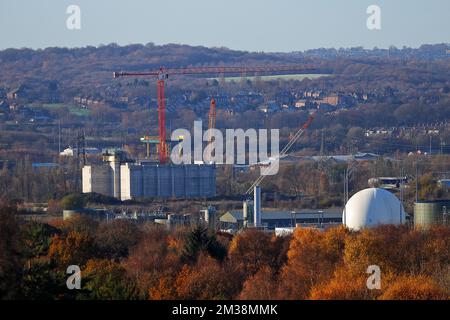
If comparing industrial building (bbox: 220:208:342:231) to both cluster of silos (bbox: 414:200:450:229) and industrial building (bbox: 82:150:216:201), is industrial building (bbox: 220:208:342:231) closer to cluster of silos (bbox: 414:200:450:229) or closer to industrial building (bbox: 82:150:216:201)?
cluster of silos (bbox: 414:200:450:229)

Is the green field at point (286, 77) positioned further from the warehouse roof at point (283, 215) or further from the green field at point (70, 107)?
the warehouse roof at point (283, 215)

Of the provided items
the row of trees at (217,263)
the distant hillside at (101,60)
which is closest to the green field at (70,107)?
the distant hillside at (101,60)

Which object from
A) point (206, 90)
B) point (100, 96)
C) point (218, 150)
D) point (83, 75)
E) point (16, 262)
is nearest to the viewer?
point (16, 262)

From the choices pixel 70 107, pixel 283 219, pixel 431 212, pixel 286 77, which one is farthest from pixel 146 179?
pixel 286 77

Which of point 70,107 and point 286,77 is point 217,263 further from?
point 286,77

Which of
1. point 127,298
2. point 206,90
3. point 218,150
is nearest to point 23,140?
point 218,150

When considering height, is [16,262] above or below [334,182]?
above

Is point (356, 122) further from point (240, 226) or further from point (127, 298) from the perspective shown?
point (127, 298)
